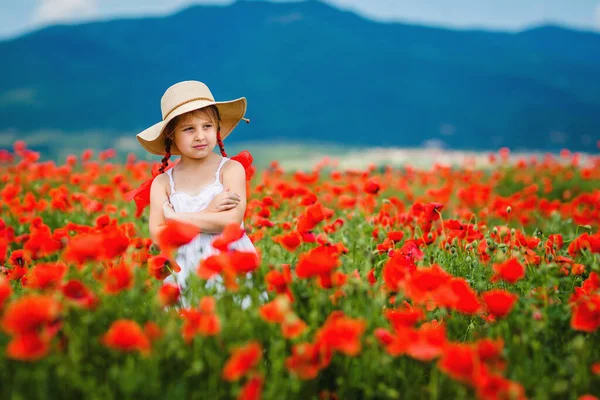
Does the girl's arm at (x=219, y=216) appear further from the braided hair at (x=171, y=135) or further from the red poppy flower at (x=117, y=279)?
the red poppy flower at (x=117, y=279)

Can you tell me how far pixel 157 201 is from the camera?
3.18 meters

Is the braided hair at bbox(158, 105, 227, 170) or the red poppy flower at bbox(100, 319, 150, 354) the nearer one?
the red poppy flower at bbox(100, 319, 150, 354)

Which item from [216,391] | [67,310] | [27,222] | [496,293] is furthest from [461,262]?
[27,222]

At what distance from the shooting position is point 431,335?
175cm

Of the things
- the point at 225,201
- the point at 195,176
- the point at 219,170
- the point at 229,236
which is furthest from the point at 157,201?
the point at 229,236

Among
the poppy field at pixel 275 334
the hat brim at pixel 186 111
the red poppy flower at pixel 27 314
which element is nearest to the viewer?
the red poppy flower at pixel 27 314

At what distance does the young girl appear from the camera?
295cm

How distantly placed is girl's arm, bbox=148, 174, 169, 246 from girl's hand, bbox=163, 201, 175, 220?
0.15 feet

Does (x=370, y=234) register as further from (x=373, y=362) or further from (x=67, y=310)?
(x=67, y=310)

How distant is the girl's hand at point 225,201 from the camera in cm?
291

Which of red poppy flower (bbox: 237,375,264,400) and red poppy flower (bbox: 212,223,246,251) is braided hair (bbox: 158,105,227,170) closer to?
red poppy flower (bbox: 212,223,246,251)

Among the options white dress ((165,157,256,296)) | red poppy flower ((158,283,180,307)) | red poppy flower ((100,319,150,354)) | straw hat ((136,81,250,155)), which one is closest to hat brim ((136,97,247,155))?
straw hat ((136,81,250,155))

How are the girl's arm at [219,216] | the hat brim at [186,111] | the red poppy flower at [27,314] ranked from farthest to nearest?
1. the hat brim at [186,111]
2. the girl's arm at [219,216]
3. the red poppy flower at [27,314]

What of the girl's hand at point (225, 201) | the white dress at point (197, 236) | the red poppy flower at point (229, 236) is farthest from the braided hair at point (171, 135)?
the red poppy flower at point (229, 236)
